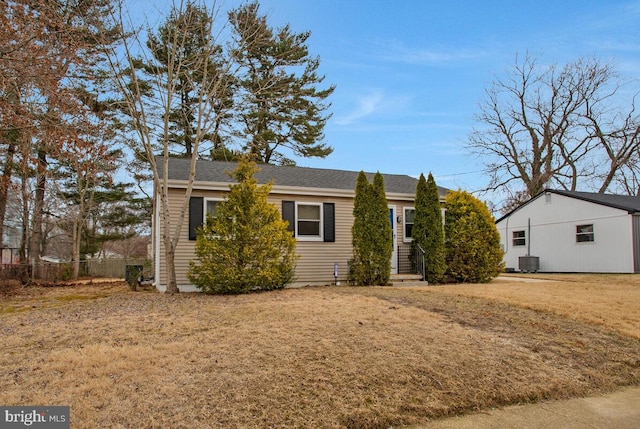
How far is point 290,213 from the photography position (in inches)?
453

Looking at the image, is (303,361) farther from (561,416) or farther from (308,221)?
(308,221)

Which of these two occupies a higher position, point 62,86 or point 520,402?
point 62,86

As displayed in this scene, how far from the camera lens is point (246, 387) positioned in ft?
11.7

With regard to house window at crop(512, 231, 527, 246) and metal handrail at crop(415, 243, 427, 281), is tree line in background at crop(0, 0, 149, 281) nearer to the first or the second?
metal handrail at crop(415, 243, 427, 281)

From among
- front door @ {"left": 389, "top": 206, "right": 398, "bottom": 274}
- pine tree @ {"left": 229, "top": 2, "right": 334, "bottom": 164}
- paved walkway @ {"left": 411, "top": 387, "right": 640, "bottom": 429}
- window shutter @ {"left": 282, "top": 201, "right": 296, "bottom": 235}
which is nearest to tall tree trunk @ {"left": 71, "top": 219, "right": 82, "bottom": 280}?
pine tree @ {"left": 229, "top": 2, "right": 334, "bottom": 164}

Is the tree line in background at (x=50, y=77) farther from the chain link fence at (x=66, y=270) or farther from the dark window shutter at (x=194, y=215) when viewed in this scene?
the dark window shutter at (x=194, y=215)

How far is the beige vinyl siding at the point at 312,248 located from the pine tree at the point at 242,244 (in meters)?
1.21

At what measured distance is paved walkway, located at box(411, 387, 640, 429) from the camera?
3340 mm

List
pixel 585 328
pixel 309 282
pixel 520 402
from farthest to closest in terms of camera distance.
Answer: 1. pixel 309 282
2. pixel 585 328
3. pixel 520 402

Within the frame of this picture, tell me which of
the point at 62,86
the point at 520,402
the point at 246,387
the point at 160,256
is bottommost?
the point at 520,402

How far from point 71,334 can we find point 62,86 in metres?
6.47

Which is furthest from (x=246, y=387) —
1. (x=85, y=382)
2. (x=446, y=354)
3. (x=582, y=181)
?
(x=582, y=181)

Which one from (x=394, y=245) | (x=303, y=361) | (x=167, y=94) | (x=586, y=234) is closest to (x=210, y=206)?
(x=167, y=94)

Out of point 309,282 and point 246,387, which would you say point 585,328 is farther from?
point 309,282
